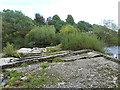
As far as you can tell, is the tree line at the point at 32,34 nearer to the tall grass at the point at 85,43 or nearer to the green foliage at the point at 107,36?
the green foliage at the point at 107,36

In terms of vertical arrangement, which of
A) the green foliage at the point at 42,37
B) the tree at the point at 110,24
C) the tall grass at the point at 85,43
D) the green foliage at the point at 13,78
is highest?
the tree at the point at 110,24

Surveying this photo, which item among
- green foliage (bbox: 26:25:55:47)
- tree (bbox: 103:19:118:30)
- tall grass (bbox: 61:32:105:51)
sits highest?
tree (bbox: 103:19:118:30)

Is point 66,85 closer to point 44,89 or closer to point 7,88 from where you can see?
point 44,89

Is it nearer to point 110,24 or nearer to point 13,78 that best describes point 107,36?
point 110,24

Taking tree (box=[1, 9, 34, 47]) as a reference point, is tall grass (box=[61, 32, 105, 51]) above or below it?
below

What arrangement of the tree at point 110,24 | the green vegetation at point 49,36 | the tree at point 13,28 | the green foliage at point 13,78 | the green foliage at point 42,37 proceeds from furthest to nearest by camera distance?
the tree at point 110,24 < the tree at point 13,28 < the green foliage at point 42,37 < the green vegetation at point 49,36 < the green foliage at point 13,78

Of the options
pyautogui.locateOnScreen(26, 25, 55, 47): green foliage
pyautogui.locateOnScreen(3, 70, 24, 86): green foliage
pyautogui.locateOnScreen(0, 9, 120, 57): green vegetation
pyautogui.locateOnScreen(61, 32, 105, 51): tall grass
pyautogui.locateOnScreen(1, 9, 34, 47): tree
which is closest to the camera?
pyautogui.locateOnScreen(3, 70, 24, 86): green foliage

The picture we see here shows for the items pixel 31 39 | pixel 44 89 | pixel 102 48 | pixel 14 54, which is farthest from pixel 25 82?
pixel 31 39

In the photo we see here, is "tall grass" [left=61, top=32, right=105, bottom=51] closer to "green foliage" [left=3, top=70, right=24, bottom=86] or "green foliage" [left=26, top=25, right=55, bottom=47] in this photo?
"green foliage" [left=26, top=25, right=55, bottom=47]

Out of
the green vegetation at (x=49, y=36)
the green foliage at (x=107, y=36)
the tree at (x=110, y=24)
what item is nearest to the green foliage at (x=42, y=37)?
the green vegetation at (x=49, y=36)

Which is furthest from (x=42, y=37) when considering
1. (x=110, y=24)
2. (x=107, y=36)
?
(x=110, y=24)

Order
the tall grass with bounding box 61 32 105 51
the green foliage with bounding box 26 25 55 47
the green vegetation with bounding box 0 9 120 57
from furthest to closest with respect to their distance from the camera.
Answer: the green foliage with bounding box 26 25 55 47 → the green vegetation with bounding box 0 9 120 57 → the tall grass with bounding box 61 32 105 51

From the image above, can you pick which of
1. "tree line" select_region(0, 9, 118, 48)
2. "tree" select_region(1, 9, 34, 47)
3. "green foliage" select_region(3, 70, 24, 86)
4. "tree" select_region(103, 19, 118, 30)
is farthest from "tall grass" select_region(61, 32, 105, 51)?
"tree" select_region(103, 19, 118, 30)

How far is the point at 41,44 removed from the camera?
240 inches
